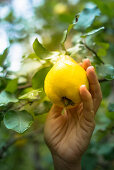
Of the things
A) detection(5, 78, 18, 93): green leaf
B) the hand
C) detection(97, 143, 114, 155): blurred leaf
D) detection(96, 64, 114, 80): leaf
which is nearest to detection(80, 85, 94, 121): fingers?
the hand

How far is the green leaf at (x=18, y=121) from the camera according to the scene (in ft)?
2.27

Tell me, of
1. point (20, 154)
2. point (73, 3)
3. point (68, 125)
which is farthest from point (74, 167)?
point (73, 3)

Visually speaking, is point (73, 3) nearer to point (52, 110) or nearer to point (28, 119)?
point (52, 110)

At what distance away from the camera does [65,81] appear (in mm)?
669

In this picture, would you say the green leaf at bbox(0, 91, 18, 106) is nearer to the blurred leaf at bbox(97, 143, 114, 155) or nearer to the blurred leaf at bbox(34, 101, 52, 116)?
the blurred leaf at bbox(34, 101, 52, 116)

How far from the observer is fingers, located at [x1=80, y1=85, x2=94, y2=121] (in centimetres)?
67

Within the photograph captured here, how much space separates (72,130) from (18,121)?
0.30 meters

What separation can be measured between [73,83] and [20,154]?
1.67m

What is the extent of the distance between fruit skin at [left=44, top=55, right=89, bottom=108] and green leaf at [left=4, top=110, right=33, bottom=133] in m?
0.14

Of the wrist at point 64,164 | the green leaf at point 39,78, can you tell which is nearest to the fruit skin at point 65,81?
the green leaf at point 39,78

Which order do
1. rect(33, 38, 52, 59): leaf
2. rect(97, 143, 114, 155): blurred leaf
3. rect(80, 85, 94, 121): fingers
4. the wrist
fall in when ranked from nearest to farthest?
rect(80, 85, 94, 121): fingers < rect(33, 38, 52, 59): leaf < the wrist < rect(97, 143, 114, 155): blurred leaf

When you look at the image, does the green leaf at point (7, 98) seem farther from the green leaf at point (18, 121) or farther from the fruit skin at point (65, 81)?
the fruit skin at point (65, 81)

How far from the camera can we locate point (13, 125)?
0.71 metres

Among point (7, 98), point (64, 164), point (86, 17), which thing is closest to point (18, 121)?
point (7, 98)
